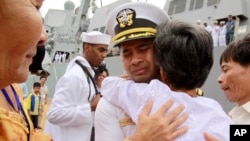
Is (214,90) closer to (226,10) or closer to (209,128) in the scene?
(226,10)

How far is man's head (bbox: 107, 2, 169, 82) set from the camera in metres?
1.49

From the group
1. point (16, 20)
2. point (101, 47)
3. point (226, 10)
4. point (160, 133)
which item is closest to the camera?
point (16, 20)

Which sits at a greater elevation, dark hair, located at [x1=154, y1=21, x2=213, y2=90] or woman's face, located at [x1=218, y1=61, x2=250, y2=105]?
dark hair, located at [x1=154, y1=21, x2=213, y2=90]

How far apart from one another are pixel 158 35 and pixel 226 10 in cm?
1246

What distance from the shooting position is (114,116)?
4.80 feet

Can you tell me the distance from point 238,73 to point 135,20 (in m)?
0.82

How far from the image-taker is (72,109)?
2.87 m

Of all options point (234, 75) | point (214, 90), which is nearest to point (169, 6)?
point (214, 90)

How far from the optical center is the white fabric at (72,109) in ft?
9.38

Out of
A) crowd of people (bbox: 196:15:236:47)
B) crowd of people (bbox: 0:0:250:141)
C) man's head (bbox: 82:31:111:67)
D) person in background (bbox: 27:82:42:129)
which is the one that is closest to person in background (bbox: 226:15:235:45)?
crowd of people (bbox: 196:15:236:47)

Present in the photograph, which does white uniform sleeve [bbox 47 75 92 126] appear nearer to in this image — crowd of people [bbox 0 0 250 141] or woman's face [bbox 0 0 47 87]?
crowd of people [bbox 0 0 250 141]

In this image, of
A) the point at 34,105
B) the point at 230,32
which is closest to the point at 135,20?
the point at 34,105

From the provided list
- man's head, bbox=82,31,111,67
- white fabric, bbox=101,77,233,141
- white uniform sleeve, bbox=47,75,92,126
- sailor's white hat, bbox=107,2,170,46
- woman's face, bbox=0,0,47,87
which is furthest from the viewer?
man's head, bbox=82,31,111,67

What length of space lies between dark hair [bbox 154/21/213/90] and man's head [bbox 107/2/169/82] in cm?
13
